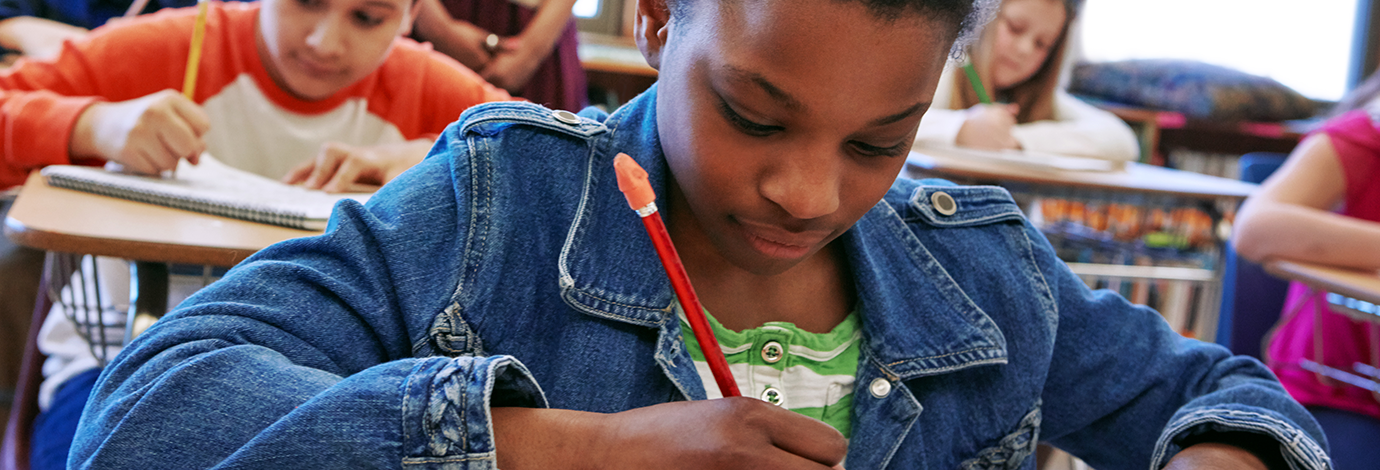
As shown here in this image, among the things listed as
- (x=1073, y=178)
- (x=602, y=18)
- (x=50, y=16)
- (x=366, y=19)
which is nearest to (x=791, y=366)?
(x=366, y=19)

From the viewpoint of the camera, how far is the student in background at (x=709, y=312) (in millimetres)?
539

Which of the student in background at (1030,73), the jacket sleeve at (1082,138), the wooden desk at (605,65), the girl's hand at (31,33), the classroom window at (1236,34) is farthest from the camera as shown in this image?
the classroom window at (1236,34)

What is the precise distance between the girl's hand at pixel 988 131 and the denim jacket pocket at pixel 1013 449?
2.09 metres

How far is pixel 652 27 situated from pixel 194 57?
3.30ft

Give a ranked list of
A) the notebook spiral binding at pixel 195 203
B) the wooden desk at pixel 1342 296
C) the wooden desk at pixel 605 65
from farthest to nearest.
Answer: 1. the wooden desk at pixel 605 65
2. the wooden desk at pixel 1342 296
3. the notebook spiral binding at pixel 195 203

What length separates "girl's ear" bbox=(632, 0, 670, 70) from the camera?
0.68m

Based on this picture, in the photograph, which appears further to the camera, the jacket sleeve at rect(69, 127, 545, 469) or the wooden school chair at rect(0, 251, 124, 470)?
the wooden school chair at rect(0, 251, 124, 470)


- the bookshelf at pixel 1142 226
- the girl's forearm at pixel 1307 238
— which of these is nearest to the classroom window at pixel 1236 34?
the bookshelf at pixel 1142 226

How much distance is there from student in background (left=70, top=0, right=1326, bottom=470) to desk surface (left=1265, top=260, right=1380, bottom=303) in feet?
2.29

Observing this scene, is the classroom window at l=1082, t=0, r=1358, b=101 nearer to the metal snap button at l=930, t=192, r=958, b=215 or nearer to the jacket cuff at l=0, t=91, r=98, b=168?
the metal snap button at l=930, t=192, r=958, b=215

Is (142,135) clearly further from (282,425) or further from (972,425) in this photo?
(972,425)

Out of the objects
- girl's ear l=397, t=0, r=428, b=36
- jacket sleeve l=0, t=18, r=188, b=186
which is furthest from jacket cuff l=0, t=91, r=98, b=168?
girl's ear l=397, t=0, r=428, b=36

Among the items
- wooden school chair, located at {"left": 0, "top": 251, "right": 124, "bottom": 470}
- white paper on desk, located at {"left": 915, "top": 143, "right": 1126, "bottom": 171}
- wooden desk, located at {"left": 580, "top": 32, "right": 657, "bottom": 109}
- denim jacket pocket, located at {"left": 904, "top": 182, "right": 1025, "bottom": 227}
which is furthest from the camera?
wooden desk, located at {"left": 580, "top": 32, "right": 657, "bottom": 109}

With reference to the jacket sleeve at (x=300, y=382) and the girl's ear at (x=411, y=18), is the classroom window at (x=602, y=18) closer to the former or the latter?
the girl's ear at (x=411, y=18)
